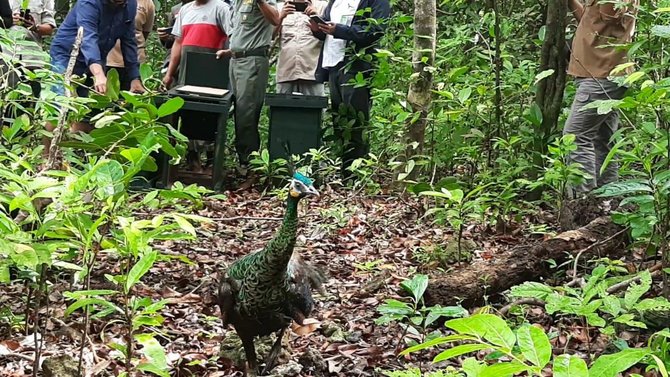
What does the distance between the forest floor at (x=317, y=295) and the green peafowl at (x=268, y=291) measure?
0.73ft

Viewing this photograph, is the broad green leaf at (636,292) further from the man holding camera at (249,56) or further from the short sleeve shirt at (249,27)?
the short sleeve shirt at (249,27)

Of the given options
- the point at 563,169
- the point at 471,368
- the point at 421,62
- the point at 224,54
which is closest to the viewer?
the point at 471,368

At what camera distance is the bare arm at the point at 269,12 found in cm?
845

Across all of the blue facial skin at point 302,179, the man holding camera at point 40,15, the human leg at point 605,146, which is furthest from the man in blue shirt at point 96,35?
the human leg at point 605,146

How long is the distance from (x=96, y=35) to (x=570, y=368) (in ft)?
20.0

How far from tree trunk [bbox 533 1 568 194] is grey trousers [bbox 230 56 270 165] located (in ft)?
11.1

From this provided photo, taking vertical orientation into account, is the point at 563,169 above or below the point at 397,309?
above

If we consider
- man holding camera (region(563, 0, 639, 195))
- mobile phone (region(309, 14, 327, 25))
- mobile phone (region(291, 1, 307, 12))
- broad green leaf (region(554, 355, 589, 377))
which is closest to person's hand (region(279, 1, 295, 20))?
mobile phone (region(291, 1, 307, 12))

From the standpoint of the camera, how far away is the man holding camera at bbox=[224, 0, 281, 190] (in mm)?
8555

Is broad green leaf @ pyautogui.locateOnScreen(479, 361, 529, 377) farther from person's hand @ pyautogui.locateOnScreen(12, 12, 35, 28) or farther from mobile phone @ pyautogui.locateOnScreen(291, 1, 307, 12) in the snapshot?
mobile phone @ pyautogui.locateOnScreen(291, 1, 307, 12)

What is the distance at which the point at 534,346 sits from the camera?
1.39 meters

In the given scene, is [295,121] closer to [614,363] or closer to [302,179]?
[302,179]

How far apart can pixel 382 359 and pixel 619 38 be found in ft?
10.8

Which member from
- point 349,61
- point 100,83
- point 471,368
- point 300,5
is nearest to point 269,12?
point 300,5
